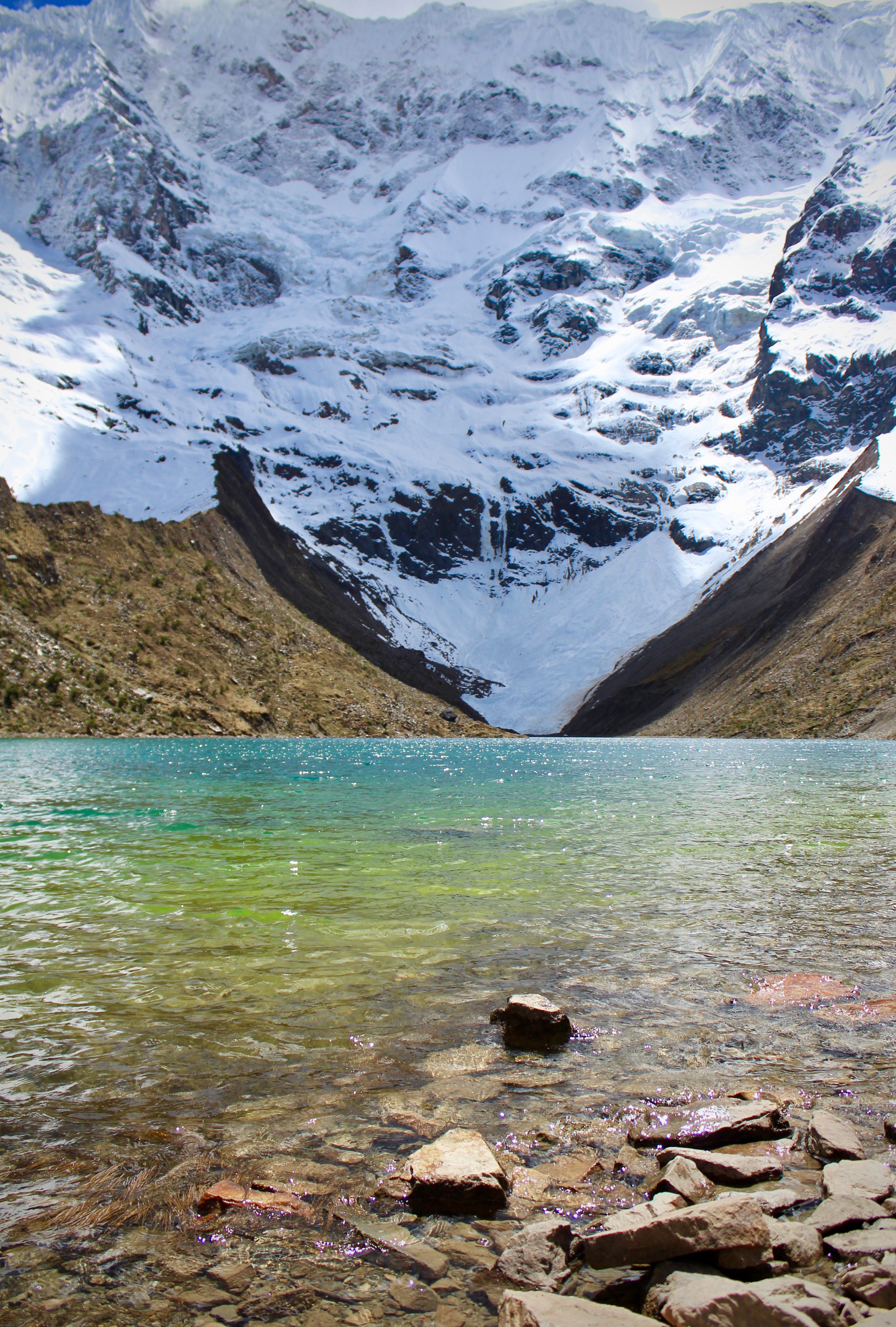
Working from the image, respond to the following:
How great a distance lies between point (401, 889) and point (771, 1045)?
7.41 m

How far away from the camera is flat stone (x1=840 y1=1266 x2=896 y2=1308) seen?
3.32 metres

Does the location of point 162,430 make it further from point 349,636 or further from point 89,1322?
point 89,1322

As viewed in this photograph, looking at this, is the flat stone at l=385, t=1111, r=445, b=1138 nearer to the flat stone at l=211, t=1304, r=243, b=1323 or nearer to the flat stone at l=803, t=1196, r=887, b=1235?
the flat stone at l=211, t=1304, r=243, b=1323

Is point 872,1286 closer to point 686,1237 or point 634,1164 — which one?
point 686,1237

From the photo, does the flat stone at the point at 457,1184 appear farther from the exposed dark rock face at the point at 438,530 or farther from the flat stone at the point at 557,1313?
the exposed dark rock face at the point at 438,530

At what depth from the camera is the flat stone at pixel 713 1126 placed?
511cm

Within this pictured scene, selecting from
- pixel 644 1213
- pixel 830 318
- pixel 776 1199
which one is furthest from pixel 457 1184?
pixel 830 318

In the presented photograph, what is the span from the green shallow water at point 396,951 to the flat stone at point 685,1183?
1.24 metres

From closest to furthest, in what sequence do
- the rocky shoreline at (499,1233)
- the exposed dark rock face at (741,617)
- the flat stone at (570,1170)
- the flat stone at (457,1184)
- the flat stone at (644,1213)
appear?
the rocky shoreline at (499,1233), the flat stone at (644,1213), the flat stone at (457,1184), the flat stone at (570,1170), the exposed dark rock face at (741,617)

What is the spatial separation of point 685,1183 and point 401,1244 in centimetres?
153

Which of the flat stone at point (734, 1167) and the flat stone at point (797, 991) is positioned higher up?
the flat stone at point (734, 1167)

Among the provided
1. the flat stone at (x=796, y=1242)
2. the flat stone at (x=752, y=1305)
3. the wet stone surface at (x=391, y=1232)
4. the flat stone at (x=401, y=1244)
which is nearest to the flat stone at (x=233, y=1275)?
the wet stone surface at (x=391, y=1232)

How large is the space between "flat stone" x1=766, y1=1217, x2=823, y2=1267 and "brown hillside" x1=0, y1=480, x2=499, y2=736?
57470mm

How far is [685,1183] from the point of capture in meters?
4.33
